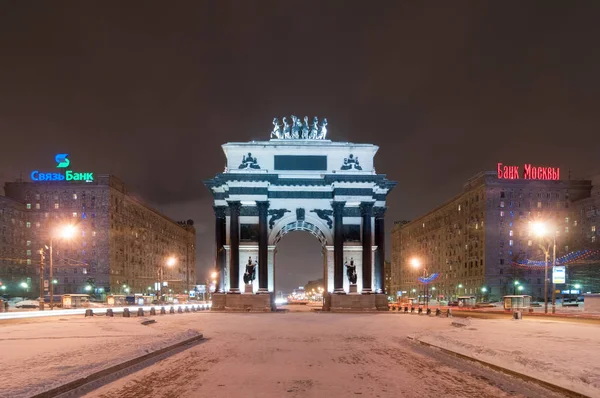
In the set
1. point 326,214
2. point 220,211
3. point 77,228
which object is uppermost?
point 220,211

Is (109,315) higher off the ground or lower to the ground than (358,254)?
lower

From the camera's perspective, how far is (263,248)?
185 feet

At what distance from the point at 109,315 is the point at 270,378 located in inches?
1254

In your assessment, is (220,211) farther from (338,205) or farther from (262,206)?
(338,205)

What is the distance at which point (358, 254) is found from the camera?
58188 millimetres

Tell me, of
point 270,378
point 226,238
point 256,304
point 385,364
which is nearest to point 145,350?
point 270,378

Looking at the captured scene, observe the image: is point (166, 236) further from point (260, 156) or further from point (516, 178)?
point (260, 156)

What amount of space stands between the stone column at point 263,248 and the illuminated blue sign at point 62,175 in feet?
242

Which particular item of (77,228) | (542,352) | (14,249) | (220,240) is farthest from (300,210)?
(14,249)

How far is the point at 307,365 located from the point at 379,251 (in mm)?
43861

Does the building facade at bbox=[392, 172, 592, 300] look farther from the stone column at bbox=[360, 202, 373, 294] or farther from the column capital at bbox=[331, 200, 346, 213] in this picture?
the column capital at bbox=[331, 200, 346, 213]

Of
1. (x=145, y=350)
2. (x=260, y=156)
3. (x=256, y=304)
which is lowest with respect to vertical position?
(x=256, y=304)

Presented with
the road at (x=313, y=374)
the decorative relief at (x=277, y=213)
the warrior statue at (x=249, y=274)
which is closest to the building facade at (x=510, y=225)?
the decorative relief at (x=277, y=213)

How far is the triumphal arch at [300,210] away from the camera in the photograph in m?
56.4
